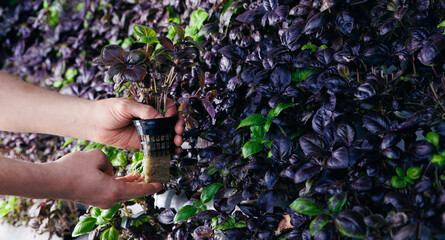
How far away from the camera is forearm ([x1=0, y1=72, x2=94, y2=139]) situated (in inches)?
56.9

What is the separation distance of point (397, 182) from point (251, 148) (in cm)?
46

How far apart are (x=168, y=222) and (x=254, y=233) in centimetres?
43

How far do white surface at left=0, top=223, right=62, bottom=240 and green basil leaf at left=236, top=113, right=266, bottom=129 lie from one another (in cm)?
142

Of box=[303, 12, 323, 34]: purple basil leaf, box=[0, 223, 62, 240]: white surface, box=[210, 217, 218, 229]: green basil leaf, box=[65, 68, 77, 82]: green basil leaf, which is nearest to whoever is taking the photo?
box=[303, 12, 323, 34]: purple basil leaf

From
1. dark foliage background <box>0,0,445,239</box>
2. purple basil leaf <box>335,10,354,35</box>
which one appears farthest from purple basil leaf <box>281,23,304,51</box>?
purple basil leaf <box>335,10,354,35</box>

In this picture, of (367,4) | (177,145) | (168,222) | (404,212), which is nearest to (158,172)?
(177,145)

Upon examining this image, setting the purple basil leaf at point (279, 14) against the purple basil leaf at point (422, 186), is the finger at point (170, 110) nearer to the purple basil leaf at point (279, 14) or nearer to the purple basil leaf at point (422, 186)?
the purple basil leaf at point (279, 14)

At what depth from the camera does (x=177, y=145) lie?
137 centimetres

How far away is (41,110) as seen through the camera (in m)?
1.47

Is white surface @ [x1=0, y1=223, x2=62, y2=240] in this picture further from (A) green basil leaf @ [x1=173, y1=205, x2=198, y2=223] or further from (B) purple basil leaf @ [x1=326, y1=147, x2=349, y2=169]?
(B) purple basil leaf @ [x1=326, y1=147, x2=349, y2=169]

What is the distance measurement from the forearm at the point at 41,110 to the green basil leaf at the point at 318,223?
91cm

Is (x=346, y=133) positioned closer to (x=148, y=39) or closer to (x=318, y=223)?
(x=318, y=223)

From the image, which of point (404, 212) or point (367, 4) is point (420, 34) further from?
point (404, 212)

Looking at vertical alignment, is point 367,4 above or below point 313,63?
above
